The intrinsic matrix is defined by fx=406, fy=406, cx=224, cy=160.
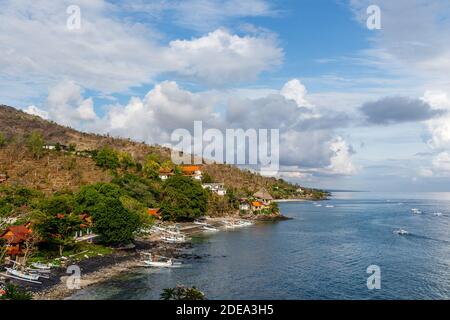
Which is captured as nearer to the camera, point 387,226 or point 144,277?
point 144,277

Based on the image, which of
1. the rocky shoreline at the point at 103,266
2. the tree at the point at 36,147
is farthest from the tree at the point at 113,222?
the tree at the point at 36,147

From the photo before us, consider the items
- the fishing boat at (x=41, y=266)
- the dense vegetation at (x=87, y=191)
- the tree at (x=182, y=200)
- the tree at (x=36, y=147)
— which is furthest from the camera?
the tree at (x=36, y=147)

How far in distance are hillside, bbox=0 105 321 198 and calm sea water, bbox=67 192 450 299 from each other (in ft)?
124

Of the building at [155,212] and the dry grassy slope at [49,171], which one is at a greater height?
the dry grassy slope at [49,171]

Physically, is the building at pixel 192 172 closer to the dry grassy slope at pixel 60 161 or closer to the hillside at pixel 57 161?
the hillside at pixel 57 161

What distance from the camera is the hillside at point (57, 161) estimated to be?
8677cm

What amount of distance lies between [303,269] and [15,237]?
30.6 metres

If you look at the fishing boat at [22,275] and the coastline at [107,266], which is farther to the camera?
the fishing boat at [22,275]

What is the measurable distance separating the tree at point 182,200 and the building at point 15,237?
130 feet

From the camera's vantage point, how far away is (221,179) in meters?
147
